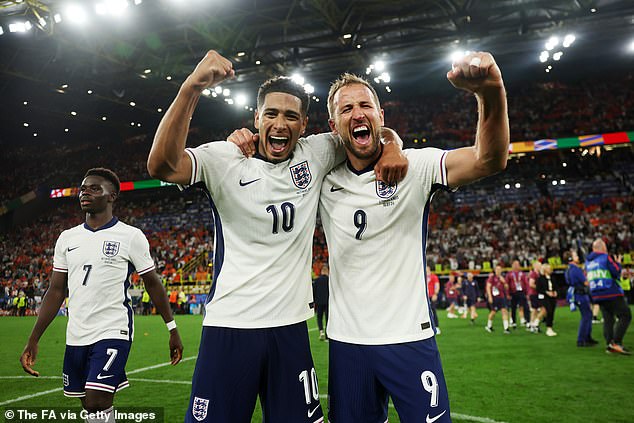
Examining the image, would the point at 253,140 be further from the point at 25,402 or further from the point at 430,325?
the point at 25,402

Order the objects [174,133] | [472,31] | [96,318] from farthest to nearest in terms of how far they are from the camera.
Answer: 1. [472,31]
2. [96,318]
3. [174,133]

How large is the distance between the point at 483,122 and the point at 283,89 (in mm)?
1132

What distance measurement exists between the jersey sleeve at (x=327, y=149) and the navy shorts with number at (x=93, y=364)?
264 cm

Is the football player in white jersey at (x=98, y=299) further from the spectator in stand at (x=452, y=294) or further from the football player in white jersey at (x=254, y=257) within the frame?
the spectator in stand at (x=452, y=294)

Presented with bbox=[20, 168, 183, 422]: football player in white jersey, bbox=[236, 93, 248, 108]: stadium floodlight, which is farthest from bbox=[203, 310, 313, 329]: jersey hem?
bbox=[236, 93, 248, 108]: stadium floodlight

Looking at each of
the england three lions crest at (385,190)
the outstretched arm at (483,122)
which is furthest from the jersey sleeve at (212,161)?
the outstretched arm at (483,122)

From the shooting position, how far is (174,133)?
2.27 m

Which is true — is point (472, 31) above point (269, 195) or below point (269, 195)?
above

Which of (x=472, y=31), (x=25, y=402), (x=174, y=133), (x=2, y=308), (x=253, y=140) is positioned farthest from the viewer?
(x=2, y=308)

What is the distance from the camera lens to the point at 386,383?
238 cm

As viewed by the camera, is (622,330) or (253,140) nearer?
(253,140)

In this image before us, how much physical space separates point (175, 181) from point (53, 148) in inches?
1753

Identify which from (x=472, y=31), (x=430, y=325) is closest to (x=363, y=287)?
(x=430, y=325)

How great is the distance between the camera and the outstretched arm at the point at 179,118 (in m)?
2.26
